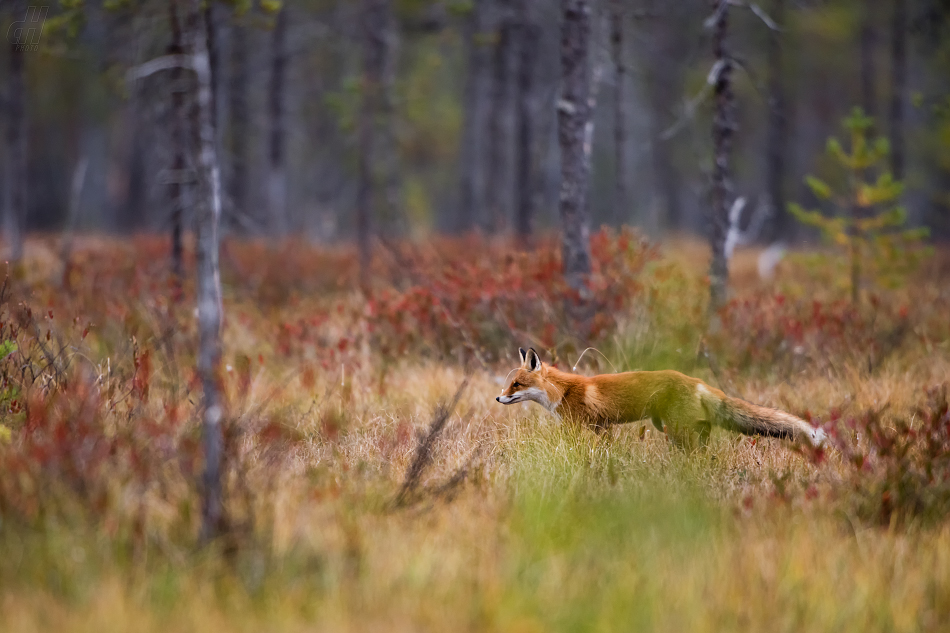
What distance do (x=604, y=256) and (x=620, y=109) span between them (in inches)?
306

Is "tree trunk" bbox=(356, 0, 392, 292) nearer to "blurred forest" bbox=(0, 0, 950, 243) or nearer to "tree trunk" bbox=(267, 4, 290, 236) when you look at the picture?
"blurred forest" bbox=(0, 0, 950, 243)

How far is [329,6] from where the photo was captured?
23.8 meters

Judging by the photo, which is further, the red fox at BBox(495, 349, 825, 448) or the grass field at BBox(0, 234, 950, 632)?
the red fox at BBox(495, 349, 825, 448)

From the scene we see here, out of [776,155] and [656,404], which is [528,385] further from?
[776,155]

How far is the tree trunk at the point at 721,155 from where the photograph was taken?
9133 mm

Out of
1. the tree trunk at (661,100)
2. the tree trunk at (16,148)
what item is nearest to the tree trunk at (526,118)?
the tree trunk at (661,100)

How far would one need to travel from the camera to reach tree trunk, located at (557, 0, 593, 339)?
27.2ft

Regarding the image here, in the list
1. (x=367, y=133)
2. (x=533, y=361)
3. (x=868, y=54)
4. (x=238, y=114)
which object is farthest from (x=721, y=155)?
(x=238, y=114)

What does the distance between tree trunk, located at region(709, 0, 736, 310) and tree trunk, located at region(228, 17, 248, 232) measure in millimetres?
14263

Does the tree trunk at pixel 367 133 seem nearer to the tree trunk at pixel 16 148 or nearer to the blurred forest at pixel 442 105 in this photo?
the blurred forest at pixel 442 105

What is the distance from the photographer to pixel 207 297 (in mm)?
3346

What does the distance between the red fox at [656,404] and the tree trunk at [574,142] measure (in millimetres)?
3179

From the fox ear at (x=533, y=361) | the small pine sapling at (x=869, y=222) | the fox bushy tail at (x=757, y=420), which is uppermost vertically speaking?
the small pine sapling at (x=869, y=222)

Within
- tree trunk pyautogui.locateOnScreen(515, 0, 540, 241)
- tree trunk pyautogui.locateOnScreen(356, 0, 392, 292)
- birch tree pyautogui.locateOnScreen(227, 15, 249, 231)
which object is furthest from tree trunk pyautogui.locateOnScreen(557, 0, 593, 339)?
birch tree pyautogui.locateOnScreen(227, 15, 249, 231)
